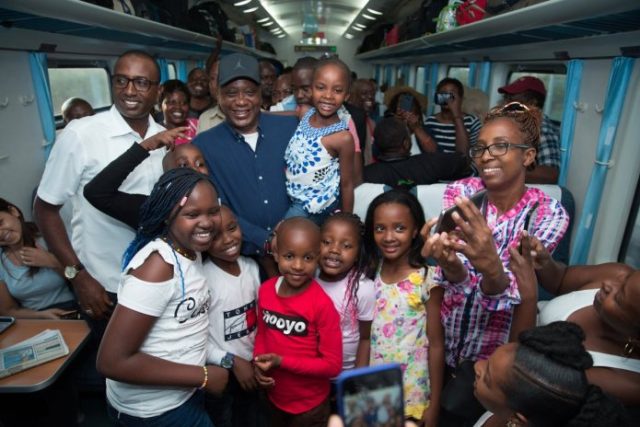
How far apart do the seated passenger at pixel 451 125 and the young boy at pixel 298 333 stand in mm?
3101

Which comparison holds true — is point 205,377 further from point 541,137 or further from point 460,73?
point 460,73

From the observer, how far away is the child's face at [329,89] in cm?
241

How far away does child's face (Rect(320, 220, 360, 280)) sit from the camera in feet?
6.20

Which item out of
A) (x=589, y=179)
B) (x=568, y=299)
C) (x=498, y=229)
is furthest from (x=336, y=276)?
(x=589, y=179)

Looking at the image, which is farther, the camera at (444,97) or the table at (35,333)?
the camera at (444,97)

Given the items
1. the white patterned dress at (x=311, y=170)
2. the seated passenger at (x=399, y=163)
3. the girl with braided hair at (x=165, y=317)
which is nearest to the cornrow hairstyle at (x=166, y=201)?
the girl with braided hair at (x=165, y=317)

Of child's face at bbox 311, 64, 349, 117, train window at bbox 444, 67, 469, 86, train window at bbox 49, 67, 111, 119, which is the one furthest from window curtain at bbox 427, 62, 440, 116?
child's face at bbox 311, 64, 349, 117

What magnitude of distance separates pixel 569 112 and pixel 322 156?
286 cm

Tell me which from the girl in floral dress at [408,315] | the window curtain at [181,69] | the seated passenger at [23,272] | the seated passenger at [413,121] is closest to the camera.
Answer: the girl in floral dress at [408,315]

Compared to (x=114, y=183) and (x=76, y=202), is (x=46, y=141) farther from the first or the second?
(x=114, y=183)

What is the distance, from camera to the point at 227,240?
172 cm

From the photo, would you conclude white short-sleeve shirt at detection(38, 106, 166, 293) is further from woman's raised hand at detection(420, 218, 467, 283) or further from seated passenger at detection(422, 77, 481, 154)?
Result: seated passenger at detection(422, 77, 481, 154)

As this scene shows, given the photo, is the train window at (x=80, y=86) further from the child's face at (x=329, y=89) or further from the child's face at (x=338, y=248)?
the child's face at (x=338, y=248)

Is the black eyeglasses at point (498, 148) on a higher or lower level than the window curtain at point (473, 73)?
lower
